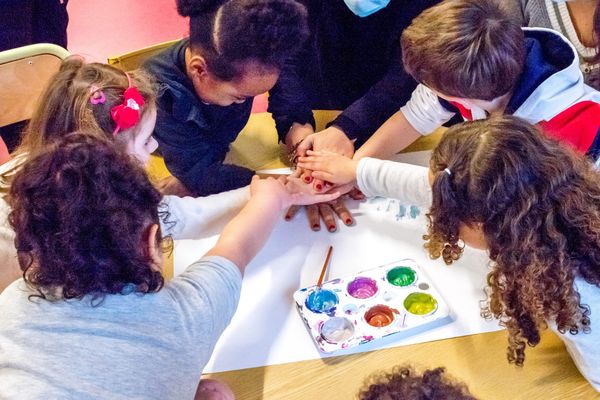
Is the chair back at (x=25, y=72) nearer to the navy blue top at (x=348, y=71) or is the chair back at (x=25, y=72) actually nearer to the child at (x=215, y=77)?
the child at (x=215, y=77)

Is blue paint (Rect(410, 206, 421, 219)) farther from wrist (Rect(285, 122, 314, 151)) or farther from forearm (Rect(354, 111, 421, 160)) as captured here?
wrist (Rect(285, 122, 314, 151))

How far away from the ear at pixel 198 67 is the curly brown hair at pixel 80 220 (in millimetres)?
362

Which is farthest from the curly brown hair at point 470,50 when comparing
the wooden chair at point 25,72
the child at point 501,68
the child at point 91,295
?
the wooden chair at point 25,72

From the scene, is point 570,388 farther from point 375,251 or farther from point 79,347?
point 79,347

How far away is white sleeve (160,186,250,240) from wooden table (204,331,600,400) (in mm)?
288

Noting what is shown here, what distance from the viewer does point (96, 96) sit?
0.84m

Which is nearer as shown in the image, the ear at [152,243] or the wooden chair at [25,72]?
the ear at [152,243]

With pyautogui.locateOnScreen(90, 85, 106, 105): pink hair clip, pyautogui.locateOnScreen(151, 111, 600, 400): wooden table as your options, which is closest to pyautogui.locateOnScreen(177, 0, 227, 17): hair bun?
pyautogui.locateOnScreen(90, 85, 106, 105): pink hair clip

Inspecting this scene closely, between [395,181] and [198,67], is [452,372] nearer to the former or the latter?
[395,181]

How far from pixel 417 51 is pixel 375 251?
313mm

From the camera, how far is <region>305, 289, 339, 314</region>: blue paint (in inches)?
32.7

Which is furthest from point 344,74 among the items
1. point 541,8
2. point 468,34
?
point 468,34

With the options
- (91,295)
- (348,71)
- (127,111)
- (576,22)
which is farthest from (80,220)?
(576,22)

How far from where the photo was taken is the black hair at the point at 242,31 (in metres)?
0.96
